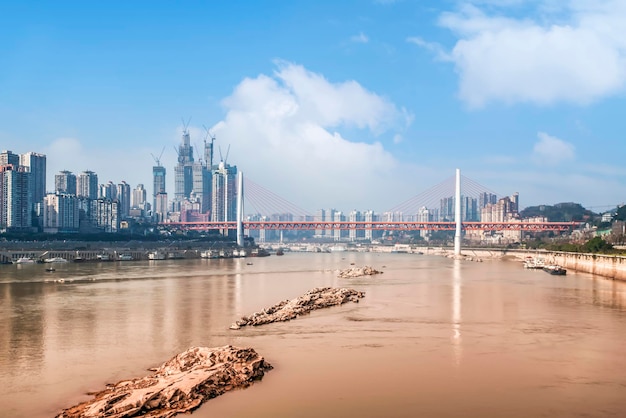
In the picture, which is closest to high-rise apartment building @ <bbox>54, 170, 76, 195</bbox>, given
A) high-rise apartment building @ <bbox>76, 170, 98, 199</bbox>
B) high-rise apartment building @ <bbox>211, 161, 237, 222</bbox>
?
high-rise apartment building @ <bbox>76, 170, 98, 199</bbox>

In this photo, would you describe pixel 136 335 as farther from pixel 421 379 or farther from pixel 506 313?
pixel 506 313

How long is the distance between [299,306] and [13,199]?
74.6 m

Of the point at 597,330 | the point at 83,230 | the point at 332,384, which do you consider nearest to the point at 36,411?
the point at 332,384

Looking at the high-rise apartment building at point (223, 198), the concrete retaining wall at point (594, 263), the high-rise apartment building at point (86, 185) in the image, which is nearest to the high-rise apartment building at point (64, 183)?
the high-rise apartment building at point (86, 185)

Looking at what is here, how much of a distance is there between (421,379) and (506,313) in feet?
36.1

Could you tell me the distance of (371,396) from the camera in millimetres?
10516

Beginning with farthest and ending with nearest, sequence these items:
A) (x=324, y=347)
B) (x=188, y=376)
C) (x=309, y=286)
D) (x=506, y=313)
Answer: (x=309, y=286), (x=506, y=313), (x=324, y=347), (x=188, y=376)

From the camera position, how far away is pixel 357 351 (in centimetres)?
1424

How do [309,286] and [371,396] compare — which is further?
[309,286]

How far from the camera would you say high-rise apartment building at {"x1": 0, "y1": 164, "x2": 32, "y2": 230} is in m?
83.1

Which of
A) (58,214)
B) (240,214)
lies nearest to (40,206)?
(58,214)

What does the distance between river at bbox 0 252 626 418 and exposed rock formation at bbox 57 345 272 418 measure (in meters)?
0.33

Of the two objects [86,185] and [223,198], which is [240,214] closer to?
[86,185]

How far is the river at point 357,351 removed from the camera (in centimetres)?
1008
